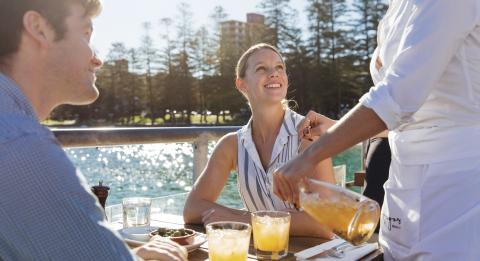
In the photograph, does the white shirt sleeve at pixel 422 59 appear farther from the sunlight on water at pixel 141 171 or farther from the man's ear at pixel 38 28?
the sunlight on water at pixel 141 171

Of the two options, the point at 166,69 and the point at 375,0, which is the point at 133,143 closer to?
the point at 375,0

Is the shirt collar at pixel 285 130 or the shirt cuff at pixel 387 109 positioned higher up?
the shirt cuff at pixel 387 109

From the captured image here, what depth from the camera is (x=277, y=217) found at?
1396mm

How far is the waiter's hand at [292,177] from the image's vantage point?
4.15 feet

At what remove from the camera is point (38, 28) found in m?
0.99

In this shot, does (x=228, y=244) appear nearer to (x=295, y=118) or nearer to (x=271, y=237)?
(x=271, y=237)

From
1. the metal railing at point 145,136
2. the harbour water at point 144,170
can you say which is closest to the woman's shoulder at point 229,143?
the metal railing at point 145,136

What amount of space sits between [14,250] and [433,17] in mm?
1029

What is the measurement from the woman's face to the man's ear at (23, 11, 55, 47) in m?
1.57

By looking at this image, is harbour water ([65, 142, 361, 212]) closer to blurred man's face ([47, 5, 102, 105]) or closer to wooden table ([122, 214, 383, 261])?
wooden table ([122, 214, 383, 261])

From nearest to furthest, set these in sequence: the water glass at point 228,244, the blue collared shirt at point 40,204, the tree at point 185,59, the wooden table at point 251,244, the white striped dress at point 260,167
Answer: the blue collared shirt at point 40,204 < the water glass at point 228,244 < the wooden table at point 251,244 < the white striped dress at point 260,167 < the tree at point 185,59

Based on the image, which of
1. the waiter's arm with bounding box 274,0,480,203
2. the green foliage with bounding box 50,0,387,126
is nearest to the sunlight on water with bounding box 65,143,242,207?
the green foliage with bounding box 50,0,387,126

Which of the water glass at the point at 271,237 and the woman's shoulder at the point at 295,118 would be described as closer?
the water glass at the point at 271,237

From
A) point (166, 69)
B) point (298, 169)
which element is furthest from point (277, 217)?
point (166, 69)
